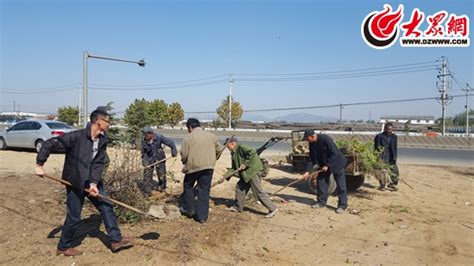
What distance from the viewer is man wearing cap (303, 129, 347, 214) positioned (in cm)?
729

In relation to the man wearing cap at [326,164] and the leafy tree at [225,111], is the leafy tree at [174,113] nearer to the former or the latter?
the leafy tree at [225,111]

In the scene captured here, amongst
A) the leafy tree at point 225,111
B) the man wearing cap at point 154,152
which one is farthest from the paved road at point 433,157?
the leafy tree at point 225,111

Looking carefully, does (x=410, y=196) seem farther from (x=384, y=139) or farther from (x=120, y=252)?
(x=120, y=252)

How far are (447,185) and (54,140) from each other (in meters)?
10.3

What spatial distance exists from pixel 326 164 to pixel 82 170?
4735 millimetres

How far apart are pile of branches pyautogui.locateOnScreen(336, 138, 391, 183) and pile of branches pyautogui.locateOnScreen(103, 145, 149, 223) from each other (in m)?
4.83

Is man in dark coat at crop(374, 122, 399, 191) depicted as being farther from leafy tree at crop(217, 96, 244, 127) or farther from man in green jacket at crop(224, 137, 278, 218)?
leafy tree at crop(217, 96, 244, 127)

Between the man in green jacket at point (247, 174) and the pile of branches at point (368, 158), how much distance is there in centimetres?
282

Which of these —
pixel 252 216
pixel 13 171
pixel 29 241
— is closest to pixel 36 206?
pixel 29 241

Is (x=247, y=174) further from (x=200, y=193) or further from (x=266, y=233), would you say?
(x=266, y=233)

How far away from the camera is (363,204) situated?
26.3 feet

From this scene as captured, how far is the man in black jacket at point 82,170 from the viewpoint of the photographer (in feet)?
14.7

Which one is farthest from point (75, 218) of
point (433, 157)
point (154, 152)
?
point (433, 157)

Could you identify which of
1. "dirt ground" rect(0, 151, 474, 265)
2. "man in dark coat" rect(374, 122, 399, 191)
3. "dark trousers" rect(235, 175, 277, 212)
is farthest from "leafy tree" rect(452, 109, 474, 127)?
"dark trousers" rect(235, 175, 277, 212)
